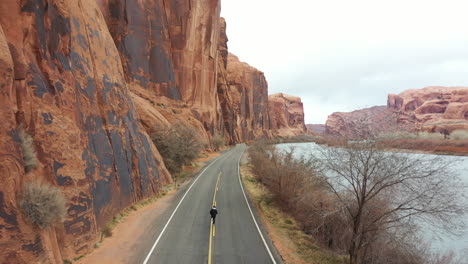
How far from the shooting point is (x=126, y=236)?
12.5m

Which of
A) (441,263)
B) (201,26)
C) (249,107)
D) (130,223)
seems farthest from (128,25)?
(249,107)

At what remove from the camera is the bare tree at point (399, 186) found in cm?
824

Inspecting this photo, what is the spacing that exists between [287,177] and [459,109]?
118 meters

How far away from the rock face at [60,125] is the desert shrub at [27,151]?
26cm

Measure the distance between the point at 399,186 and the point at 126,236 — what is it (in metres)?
13.2

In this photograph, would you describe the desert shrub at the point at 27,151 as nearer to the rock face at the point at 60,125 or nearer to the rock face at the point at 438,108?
the rock face at the point at 60,125

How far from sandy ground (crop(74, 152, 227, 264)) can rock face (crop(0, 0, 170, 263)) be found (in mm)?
674

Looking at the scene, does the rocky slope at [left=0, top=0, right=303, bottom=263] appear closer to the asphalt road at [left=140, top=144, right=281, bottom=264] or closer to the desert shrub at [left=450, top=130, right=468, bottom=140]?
the asphalt road at [left=140, top=144, right=281, bottom=264]

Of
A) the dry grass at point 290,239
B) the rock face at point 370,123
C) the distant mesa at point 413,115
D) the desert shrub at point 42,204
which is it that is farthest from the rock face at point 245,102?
the desert shrub at point 42,204

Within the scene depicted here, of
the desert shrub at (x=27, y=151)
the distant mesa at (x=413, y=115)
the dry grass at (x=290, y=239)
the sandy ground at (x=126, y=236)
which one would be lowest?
the dry grass at (x=290, y=239)

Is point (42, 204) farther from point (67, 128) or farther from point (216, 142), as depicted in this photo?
point (216, 142)

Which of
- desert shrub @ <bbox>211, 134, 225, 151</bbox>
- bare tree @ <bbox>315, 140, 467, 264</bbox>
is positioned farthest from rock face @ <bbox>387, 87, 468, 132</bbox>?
bare tree @ <bbox>315, 140, 467, 264</bbox>

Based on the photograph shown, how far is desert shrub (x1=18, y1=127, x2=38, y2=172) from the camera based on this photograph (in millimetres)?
8422

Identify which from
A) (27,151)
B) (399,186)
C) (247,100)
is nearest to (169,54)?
(27,151)
